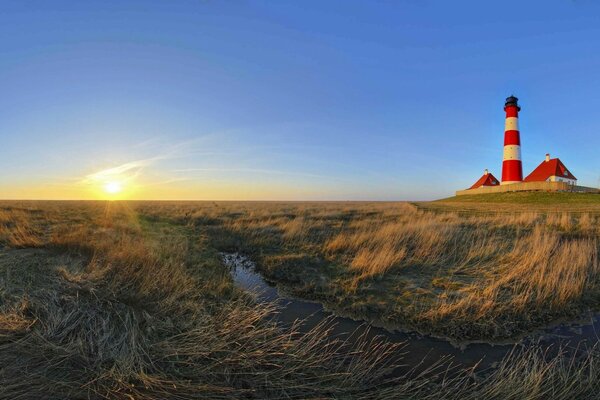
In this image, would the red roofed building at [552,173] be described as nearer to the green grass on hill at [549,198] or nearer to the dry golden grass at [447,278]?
the green grass on hill at [549,198]

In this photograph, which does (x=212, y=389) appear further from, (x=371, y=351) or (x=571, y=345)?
(x=571, y=345)

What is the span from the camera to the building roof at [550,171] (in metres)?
45.2

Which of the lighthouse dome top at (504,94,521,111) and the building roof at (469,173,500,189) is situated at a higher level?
the lighthouse dome top at (504,94,521,111)

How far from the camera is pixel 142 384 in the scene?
3268mm

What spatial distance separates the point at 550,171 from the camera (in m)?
45.4

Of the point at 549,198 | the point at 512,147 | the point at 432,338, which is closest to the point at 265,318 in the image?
the point at 432,338

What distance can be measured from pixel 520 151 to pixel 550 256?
146ft

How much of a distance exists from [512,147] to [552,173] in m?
9.00

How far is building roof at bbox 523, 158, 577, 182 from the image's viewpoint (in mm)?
45169

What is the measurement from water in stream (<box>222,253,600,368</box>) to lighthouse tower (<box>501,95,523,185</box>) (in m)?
46.0

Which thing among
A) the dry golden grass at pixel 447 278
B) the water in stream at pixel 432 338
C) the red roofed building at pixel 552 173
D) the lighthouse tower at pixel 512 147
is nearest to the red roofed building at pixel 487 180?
the red roofed building at pixel 552 173

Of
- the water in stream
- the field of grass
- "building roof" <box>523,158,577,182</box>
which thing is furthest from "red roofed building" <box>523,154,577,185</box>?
the water in stream

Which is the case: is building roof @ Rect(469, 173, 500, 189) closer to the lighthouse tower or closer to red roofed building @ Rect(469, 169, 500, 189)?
red roofed building @ Rect(469, 169, 500, 189)

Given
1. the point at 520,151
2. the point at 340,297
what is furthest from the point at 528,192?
the point at 340,297
